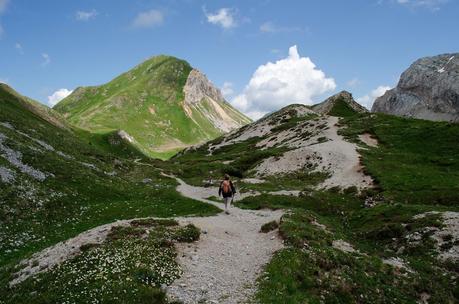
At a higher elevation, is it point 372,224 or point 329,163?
point 329,163

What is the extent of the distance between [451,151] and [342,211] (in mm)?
37875

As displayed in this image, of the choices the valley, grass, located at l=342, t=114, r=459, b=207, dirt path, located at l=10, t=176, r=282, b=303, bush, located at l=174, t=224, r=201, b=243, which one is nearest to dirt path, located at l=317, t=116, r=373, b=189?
the valley

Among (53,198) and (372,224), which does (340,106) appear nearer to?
(372,224)

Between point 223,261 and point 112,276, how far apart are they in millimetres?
7594

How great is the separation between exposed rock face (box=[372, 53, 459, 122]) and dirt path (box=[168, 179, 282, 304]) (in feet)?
497

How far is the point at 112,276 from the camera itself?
2097 cm

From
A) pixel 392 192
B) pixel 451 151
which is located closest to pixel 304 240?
pixel 392 192

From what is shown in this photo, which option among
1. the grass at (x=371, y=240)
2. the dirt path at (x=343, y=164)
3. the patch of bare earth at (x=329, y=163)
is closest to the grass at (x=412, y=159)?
the grass at (x=371, y=240)

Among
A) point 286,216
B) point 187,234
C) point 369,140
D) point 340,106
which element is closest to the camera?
point 187,234

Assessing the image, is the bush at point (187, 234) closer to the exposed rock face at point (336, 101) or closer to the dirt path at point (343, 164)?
the dirt path at point (343, 164)

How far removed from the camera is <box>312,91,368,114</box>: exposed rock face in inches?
6496

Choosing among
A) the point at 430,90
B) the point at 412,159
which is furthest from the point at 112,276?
the point at 430,90

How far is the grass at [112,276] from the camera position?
1936 centimetres

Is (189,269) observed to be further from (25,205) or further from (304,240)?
(25,205)
